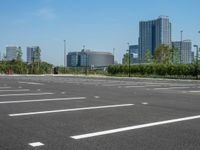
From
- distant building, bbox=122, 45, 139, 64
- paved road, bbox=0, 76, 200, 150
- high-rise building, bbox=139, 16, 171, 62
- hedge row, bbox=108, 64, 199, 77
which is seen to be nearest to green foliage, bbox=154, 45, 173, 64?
distant building, bbox=122, 45, 139, 64

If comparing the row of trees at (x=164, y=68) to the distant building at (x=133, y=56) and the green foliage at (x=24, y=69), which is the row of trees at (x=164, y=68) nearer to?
the distant building at (x=133, y=56)

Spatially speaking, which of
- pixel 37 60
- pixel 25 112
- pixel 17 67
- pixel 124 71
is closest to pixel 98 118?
pixel 25 112

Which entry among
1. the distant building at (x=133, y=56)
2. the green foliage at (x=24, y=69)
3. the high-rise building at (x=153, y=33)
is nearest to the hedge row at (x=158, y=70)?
the green foliage at (x=24, y=69)

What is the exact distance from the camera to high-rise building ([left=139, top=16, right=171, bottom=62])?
155 m

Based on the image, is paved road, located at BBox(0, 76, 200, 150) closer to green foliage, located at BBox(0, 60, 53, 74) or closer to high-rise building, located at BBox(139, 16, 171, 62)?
green foliage, located at BBox(0, 60, 53, 74)

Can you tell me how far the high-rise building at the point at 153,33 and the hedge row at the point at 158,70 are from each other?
271 ft

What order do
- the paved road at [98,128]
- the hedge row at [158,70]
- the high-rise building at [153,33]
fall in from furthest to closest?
the high-rise building at [153,33], the hedge row at [158,70], the paved road at [98,128]

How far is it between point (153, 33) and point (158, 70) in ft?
327

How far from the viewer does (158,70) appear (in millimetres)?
63625

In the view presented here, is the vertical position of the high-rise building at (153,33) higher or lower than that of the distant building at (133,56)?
higher

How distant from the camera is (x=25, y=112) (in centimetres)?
1180

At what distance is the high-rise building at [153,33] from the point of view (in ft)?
509

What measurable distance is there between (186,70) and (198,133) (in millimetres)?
50713

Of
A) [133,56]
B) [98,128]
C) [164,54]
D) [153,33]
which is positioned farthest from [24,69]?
[153,33]
